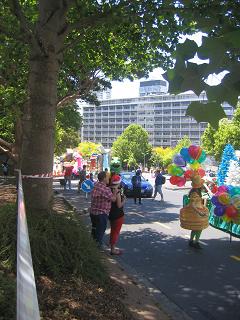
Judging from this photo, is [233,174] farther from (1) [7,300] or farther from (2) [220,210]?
(1) [7,300]

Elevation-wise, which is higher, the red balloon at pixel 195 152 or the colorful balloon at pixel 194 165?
the red balloon at pixel 195 152

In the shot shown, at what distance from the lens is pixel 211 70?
7.59 feet

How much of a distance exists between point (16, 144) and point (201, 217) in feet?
34.5

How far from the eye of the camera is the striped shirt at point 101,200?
8.49 m

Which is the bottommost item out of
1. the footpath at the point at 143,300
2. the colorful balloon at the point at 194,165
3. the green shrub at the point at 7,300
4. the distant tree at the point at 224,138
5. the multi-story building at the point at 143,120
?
the footpath at the point at 143,300

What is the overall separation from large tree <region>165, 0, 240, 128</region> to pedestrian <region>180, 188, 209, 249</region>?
7.50 meters

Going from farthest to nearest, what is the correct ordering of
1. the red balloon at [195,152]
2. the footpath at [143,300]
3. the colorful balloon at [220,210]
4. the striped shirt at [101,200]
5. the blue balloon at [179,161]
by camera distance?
the blue balloon at [179,161] < the red balloon at [195,152] < the colorful balloon at [220,210] < the striped shirt at [101,200] < the footpath at [143,300]

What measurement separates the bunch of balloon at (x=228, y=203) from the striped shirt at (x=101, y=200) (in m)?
2.62

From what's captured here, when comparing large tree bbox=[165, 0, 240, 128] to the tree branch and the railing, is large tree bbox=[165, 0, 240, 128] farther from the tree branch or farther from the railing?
the tree branch

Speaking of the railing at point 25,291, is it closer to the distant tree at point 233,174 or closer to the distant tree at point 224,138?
the distant tree at point 233,174

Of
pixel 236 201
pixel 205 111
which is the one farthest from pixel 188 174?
pixel 205 111

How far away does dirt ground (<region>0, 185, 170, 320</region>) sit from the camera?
4.57 meters

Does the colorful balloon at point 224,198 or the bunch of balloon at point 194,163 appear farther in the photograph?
the bunch of balloon at point 194,163

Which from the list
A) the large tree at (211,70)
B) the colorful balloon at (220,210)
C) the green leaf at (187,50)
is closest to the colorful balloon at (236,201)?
the colorful balloon at (220,210)
